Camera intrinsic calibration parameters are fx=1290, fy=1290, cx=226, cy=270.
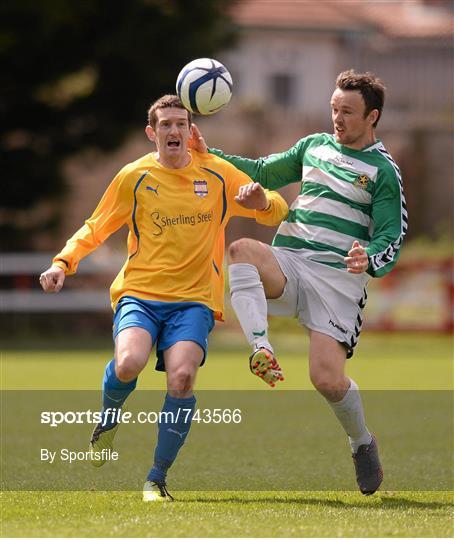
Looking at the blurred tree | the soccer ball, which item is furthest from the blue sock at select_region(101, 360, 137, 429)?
the blurred tree

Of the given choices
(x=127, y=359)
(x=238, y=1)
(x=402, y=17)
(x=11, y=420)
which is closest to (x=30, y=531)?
(x=127, y=359)

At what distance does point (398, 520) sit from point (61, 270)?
7.18ft

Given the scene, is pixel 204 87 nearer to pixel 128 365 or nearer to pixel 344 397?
pixel 128 365

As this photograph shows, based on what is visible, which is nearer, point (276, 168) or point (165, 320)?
point (165, 320)

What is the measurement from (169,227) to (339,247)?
939 millimetres

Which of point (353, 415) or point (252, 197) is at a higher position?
point (252, 197)

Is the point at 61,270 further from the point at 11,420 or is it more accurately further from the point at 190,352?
the point at 11,420

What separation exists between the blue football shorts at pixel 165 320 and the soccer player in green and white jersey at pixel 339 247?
0.22 meters

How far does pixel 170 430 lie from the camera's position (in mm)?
6707

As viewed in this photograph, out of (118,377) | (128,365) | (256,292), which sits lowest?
(118,377)

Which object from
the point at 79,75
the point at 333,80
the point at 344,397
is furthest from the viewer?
the point at 333,80

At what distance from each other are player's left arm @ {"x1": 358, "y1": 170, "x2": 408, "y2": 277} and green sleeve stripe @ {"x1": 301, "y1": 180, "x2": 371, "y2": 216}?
8cm

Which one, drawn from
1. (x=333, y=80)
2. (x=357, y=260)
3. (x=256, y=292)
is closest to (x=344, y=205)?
(x=357, y=260)

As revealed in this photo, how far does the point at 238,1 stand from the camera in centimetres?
2395
